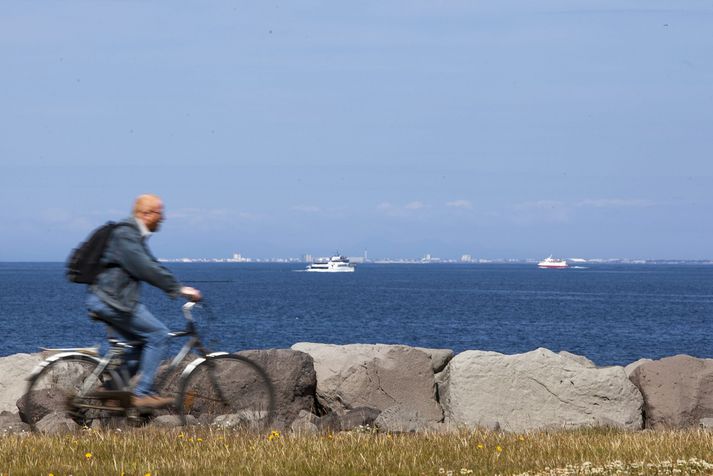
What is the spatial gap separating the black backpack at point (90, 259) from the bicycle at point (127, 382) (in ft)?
1.24

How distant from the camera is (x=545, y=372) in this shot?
15.2 metres

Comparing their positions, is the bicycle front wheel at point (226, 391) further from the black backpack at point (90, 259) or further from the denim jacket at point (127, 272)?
the black backpack at point (90, 259)

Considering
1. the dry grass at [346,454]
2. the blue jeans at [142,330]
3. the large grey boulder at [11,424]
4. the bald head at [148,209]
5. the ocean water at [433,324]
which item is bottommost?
the ocean water at [433,324]

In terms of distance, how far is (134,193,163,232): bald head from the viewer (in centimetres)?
914

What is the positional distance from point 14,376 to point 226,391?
22.3 ft

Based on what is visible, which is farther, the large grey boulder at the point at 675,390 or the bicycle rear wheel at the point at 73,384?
the large grey boulder at the point at 675,390

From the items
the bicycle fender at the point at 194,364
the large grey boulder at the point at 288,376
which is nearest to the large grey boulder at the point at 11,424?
the bicycle fender at the point at 194,364

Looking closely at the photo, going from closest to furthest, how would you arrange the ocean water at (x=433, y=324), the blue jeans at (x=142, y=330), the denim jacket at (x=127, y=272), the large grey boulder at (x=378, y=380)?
1. the denim jacket at (x=127, y=272)
2. the blue jeans at (x=142, y=330)
3. the large grey boulder at (x=378, y=380)
4. the ocean water at (x=433, y=324)

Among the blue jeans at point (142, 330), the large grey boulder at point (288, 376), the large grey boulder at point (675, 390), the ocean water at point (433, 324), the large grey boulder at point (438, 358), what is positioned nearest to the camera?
the blue jeans at point (142, 330)

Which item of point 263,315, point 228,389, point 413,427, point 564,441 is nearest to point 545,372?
point 413,427

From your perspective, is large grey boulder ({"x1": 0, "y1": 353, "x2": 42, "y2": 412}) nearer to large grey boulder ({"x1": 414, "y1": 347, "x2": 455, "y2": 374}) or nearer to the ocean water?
large grey boulder ({"x1": 414, "y1": 347, "x2": 455, "y2": 374})

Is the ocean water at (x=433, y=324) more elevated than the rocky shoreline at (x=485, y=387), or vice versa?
the rocky shoreline at (x=485, y=387)

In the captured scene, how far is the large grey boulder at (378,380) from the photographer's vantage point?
1518 cm

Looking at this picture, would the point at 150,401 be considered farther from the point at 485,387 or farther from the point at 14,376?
the point at 14,376
